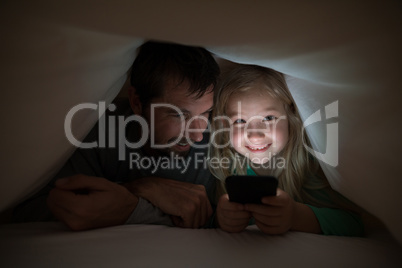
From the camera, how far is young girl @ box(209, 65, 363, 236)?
2.86 feet

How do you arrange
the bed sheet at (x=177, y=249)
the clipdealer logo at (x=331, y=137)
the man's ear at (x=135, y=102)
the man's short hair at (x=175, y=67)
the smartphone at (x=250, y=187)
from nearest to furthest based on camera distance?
the bed sheet at (x=177, y=249)
the smartphone at (x=250, y=187)
the clipdealer logo at (x=331, y=137)
the man's short hair at (x=175, y=67)
the man's ear at (x=135, y=102)

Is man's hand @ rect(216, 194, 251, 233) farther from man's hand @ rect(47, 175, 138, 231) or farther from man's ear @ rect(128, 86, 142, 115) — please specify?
man's ear @ rect(128, 86, 142, 115)

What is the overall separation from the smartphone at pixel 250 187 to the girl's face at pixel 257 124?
29 cm

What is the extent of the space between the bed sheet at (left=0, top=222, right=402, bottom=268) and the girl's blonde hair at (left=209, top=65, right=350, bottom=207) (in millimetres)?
347

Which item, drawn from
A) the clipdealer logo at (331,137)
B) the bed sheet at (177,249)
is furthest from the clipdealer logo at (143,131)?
the bed sheet at (177,249)

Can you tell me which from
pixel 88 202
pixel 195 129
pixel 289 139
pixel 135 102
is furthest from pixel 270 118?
pixel 88 202

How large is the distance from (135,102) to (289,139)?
0.61 metres

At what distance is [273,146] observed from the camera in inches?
40.8

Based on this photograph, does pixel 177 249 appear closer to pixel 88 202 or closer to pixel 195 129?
pixel 88 202

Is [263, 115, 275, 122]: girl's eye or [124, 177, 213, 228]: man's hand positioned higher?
[263, 115, 275, 122]: girl's eye

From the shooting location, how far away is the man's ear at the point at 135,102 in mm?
1090

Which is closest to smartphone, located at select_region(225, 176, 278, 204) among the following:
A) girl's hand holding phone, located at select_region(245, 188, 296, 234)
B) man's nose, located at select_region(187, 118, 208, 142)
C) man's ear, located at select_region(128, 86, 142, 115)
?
girl's hand holding phone, located at select_region(245, 188, 296, 234)

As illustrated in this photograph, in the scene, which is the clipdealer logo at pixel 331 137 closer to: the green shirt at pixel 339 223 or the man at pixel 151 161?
the green shirt at pixel 339 223

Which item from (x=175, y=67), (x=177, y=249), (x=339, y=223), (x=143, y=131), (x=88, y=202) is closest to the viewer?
(x=177, y=249)
